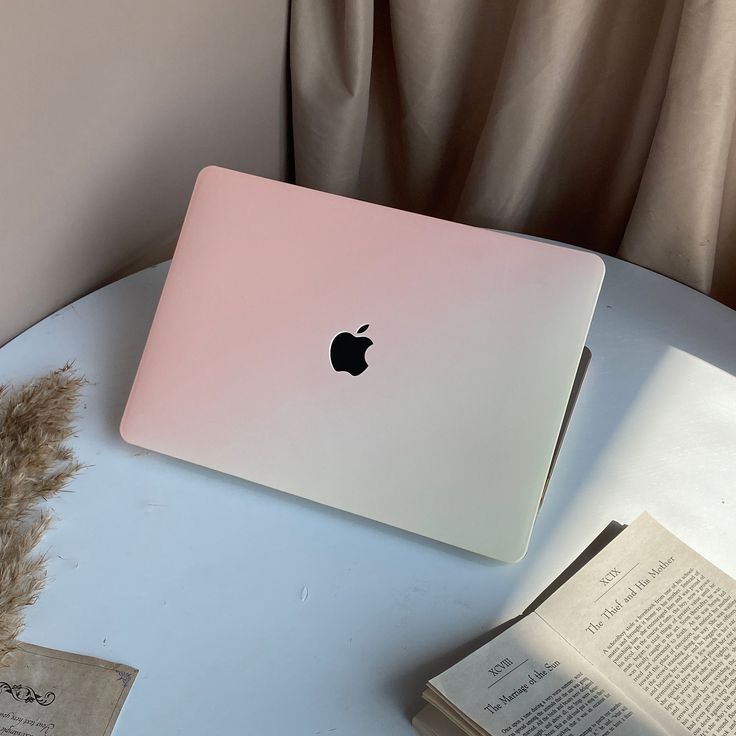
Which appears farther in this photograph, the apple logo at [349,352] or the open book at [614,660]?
the apple logo at [349,352]

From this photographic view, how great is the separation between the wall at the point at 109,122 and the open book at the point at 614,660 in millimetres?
657

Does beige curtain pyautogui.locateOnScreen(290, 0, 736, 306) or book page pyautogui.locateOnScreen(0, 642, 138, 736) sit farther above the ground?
beige curtain pyautogui.locateOnScreen(290, 0, 736, 306)

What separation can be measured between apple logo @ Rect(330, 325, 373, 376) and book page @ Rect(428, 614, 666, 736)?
29cm

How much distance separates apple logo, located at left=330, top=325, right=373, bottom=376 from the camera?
847 mm

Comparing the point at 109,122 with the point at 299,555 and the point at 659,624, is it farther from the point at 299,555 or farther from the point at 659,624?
the point at 659,624

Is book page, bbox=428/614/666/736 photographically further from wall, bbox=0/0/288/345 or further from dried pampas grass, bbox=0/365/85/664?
wall, bbox=0/0/288/345

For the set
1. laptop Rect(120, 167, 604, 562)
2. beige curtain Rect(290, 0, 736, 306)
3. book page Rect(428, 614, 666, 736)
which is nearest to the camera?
book page Rect(428, 614, 666, 736)

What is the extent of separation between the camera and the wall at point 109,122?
2.85ft

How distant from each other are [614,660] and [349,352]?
0.38 metres

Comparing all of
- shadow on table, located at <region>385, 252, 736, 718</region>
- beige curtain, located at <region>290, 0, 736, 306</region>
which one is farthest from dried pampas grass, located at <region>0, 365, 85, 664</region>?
beige curtain, located at <region>290, 0, 736, 306</region>

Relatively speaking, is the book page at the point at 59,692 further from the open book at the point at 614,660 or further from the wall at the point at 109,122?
the wall at the point at 109,122

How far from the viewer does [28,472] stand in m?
0.85

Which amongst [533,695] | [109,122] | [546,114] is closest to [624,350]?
[546,114]

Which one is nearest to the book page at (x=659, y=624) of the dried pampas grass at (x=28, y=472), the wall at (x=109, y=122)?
the dried pampas grass at (x=28, y=472)
